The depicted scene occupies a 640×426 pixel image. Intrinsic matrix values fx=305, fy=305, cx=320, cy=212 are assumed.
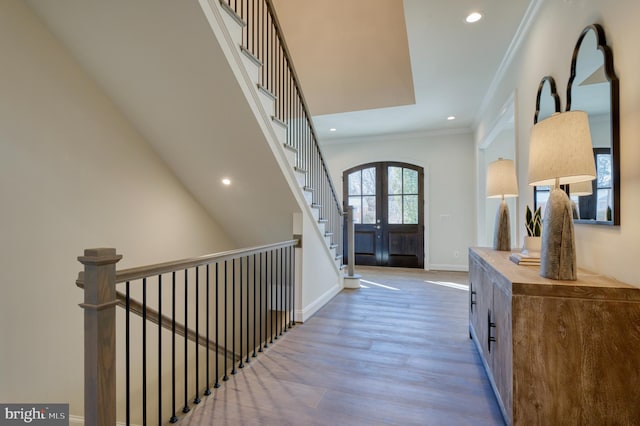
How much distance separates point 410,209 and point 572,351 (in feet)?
15.9

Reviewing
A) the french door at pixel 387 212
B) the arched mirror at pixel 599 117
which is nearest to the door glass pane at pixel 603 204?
the arched mirror at pixel 599 117

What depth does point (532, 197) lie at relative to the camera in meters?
2.53

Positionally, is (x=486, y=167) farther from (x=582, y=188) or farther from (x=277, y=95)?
(x=277, y=95)

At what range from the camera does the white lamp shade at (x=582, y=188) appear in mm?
1636

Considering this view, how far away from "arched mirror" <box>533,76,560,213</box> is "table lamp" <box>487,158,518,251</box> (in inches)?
7.5

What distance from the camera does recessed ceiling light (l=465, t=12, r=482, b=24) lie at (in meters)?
2.48

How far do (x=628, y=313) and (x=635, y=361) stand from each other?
0.18m

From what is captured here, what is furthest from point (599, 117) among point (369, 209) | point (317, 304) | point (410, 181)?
point (369, 209)

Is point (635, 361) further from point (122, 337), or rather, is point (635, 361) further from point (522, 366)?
point (122, 337)

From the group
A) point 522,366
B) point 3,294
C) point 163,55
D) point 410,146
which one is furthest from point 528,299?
point 410,146

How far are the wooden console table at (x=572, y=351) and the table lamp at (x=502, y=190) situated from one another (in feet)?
3.13

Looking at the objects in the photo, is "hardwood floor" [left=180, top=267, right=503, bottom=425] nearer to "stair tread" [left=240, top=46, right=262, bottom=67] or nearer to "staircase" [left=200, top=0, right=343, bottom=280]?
"staircase" [left=200, top=0, right=343, bottom=280]

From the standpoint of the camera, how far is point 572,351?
1238 millimetres

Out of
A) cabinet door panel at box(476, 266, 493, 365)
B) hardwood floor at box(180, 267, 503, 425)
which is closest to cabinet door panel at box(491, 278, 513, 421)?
cabinet door panel at box(476, 266, 493, 365)
